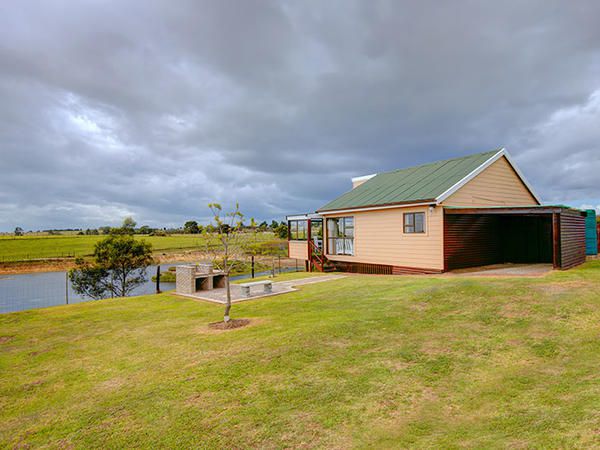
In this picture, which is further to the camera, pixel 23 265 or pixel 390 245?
pixel 23 265

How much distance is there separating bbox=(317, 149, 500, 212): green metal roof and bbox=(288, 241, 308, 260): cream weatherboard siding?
2.83 meters

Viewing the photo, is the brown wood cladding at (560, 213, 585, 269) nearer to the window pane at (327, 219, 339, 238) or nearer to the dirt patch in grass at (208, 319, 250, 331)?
the window pane at (327, 219, 339, 238)

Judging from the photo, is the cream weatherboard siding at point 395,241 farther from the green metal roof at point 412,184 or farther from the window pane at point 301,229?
the window pane at point 301,229

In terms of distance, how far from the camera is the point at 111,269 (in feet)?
104

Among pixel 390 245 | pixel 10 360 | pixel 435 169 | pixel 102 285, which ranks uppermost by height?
pixel 435 169

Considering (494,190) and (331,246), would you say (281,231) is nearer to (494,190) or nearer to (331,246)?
(331,246)

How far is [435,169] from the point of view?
19031mm

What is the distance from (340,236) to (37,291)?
2926 cm

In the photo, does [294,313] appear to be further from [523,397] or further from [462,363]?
[523,397]

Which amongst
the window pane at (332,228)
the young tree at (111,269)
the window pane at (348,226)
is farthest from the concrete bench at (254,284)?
the young tree at (111,269)

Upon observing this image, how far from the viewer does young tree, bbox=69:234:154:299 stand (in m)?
30.9

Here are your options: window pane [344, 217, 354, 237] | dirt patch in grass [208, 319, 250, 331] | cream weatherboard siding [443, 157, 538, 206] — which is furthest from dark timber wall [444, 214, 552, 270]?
dirt patch in grass [208, 319, 250, 331]

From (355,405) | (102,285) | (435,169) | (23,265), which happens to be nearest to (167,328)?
(355,405)

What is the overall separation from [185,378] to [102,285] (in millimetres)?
30787
